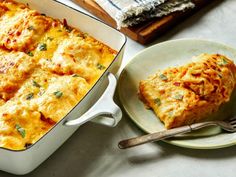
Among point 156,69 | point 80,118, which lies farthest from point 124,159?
point 156,69

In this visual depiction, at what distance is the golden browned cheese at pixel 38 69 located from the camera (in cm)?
153

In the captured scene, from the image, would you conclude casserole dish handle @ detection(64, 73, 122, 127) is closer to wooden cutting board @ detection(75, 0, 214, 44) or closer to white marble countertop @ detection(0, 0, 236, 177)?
white marble countertop @ detection(0, 0, 236, 177)

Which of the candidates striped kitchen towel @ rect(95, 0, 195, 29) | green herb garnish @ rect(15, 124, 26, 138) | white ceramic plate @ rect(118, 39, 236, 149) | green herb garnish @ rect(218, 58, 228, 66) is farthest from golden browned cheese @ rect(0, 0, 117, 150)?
green herb garnish @ rect(218, 58, 228, 66)

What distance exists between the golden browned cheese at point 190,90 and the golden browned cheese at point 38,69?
0.67ft

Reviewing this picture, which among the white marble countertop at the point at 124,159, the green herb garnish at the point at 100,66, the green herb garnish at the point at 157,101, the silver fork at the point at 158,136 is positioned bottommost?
the white marble countertop at the point at 124,159

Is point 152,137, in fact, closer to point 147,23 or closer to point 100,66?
point 100,66

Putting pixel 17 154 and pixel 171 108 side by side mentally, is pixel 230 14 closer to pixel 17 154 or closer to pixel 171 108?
pixel 171 108

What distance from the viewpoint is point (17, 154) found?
138 cm

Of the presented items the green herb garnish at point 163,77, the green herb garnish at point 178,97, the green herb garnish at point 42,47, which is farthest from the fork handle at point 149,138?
the green herb garnish at point 42,47

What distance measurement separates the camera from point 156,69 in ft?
6.25

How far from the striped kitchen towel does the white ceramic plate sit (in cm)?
20

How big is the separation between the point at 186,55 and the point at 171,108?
38cm

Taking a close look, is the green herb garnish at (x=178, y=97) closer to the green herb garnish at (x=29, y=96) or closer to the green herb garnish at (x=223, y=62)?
the green herb garnish at (x=223, y=62)

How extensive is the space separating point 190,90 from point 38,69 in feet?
1.79
